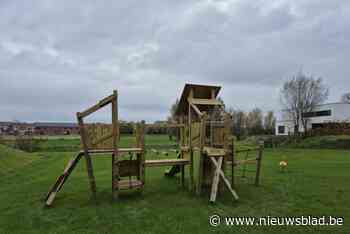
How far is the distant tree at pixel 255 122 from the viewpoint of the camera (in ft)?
159

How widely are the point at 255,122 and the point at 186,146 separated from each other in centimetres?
5145

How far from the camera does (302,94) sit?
111ft

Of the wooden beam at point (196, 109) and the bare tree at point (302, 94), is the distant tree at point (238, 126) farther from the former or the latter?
the wooden beam at point (196, 109)

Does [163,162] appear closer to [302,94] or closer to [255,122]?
[302,94]

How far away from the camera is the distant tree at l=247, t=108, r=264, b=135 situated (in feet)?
159

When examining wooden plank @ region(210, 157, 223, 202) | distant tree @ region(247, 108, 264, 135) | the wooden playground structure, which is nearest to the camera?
wooden plank @ region(210, 157, 223, 202)

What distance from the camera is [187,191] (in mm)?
6754

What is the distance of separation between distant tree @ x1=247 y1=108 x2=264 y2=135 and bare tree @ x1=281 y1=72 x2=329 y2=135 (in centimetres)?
1280

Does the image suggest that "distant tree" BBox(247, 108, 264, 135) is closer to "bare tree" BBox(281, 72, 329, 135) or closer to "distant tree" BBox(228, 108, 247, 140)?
"distant tree" BBox(228, 108, 247, 140)

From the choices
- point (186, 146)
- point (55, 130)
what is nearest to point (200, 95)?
point (186, 146)

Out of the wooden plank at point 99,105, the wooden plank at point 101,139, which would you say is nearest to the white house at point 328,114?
the wooden plank at point 101,139

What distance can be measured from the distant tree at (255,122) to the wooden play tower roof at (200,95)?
1633 inches

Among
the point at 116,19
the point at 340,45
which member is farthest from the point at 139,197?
the point at 340,45

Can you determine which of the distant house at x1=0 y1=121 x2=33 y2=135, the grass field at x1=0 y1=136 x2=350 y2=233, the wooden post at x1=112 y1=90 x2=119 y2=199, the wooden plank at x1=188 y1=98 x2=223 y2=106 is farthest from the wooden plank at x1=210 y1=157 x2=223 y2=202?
the distant house at x1=0 y1=121 x2=33 y2=135
